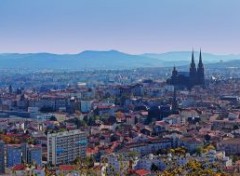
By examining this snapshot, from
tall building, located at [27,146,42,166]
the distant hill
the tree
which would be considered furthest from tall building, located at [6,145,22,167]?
the distant hill

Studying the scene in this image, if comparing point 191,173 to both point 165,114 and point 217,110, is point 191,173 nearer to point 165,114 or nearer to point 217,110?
point 165,114

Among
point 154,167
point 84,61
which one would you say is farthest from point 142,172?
point 84,61

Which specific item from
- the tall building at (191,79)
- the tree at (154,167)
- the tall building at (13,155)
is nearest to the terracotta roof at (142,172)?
the tree at (154,167)

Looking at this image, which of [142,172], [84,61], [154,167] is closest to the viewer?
[142,172]

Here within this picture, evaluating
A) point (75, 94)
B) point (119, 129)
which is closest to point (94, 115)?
point (119, 129)

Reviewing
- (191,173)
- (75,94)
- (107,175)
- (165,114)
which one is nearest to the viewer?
(191,173)

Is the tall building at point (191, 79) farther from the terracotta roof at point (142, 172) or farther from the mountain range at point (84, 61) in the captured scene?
the mountain range at point (84, 61)

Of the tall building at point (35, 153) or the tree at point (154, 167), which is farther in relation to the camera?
the tall building at point (35, 153)

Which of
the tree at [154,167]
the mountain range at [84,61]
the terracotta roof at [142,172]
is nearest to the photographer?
the terracotta roof at [142,172]

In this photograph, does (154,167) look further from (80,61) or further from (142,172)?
(80,61)
